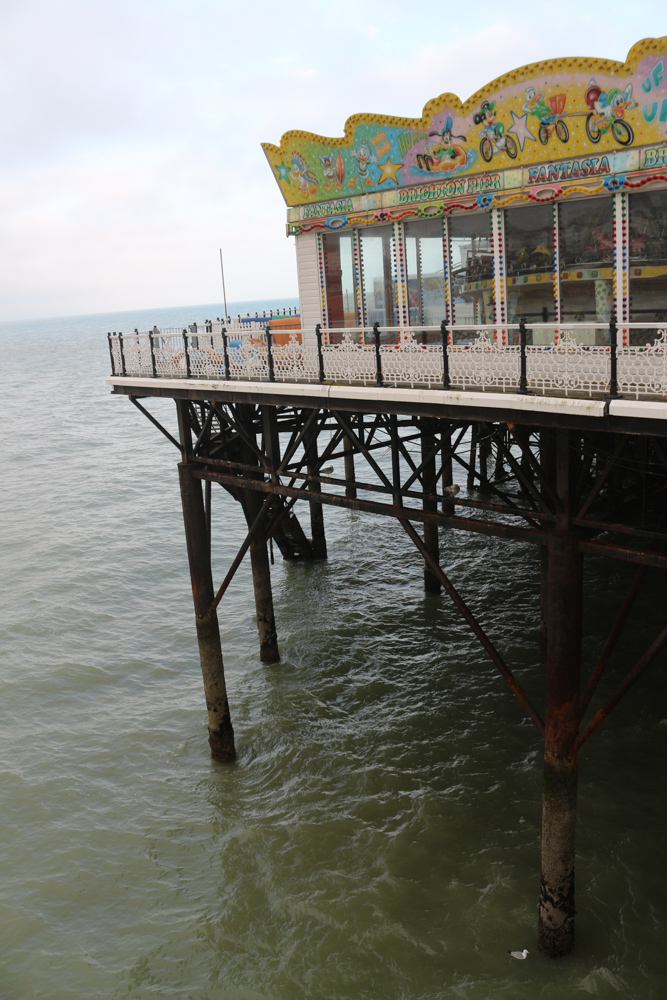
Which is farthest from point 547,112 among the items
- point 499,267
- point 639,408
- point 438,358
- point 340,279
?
point 639,408

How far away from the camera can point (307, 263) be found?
45.7ft

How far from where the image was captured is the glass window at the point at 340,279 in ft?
44.4

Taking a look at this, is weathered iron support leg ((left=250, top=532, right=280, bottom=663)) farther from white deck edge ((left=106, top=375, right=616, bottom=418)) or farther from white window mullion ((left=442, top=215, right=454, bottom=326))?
white window mullion ((left=442, top=215, right=454, bottom=326))

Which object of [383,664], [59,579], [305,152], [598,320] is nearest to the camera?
[598,320]

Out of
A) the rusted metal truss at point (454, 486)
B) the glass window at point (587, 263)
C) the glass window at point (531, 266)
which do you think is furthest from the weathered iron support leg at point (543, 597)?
the glass window at point (587, 263)

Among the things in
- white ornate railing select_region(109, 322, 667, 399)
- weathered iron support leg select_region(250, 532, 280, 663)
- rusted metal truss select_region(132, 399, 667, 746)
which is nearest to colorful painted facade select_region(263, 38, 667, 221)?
white ornate railing select_region(109, 322, 667, 399)

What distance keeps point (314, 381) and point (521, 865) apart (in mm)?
7149

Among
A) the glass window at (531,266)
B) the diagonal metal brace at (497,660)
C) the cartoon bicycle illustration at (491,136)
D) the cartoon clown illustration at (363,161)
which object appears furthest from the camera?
the cartoon clown illustration at (363,161)

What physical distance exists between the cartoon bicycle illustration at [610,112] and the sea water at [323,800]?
8.91 metres

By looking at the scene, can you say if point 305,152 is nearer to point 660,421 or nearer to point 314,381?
point 314,381

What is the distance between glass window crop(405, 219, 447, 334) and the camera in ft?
40.5

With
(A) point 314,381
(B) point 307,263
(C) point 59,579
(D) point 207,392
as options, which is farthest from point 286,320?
(C) point 59,579

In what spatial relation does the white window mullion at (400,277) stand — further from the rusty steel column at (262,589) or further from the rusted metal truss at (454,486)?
the rusty steel column at (262,589)

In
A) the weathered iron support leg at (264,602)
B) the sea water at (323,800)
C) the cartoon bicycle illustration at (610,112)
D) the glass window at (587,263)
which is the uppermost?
the cartoon bicycle illustration at (610,112)
